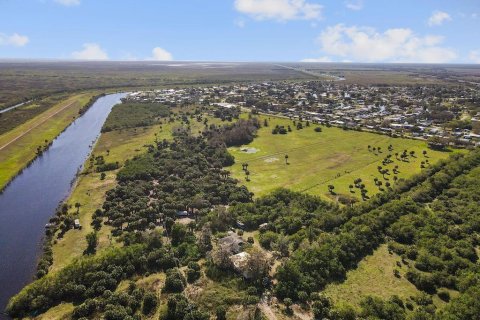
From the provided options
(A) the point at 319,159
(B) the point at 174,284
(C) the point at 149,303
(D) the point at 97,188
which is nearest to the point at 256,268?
(B) the point at 174,284

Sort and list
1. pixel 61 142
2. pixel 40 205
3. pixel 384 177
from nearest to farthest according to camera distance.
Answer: pixel 40 205
pixel 384 177
pixel 61 142

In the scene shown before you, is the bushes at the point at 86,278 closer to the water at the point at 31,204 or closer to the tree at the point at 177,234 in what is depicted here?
the water at the point at 31,204

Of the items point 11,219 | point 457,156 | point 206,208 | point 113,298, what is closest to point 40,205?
point 11,219

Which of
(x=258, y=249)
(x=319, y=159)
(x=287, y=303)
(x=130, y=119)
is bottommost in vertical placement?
(x=287, y=303)

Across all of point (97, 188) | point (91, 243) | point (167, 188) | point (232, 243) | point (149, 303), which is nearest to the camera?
point (149, 303)

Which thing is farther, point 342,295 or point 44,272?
point 44,272

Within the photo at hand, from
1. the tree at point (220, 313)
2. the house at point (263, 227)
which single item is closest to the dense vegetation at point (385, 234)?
the house at point (263, 227)

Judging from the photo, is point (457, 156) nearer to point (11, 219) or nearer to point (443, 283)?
point (443, 283)

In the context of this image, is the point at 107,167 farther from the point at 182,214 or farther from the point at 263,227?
the point at 263,227
